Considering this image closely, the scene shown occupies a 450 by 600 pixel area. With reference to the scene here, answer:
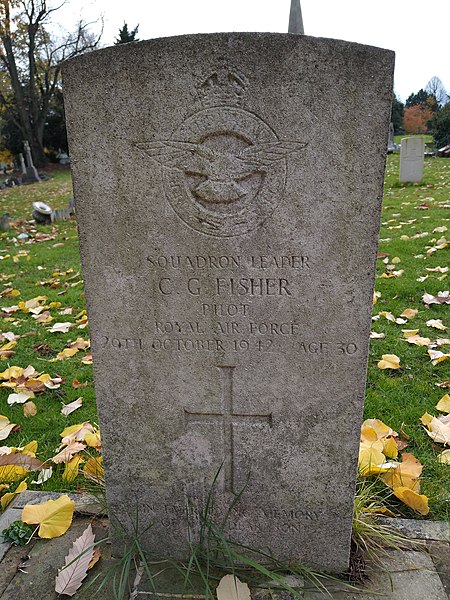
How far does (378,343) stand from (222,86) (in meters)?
2.93

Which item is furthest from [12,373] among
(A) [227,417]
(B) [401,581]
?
(B) [401,581]

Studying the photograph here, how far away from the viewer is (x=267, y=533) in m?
2.12

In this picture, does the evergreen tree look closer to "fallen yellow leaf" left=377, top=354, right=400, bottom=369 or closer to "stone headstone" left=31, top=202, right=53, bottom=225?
"stone headstone" left=31, top=202, right=53, bottom=225

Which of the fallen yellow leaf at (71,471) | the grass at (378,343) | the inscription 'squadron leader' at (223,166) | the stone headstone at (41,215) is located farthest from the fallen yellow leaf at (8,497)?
the stone headstone at (41,215)

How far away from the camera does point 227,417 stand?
1988 millimetres

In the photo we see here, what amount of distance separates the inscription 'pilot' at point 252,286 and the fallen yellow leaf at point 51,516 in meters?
1.39

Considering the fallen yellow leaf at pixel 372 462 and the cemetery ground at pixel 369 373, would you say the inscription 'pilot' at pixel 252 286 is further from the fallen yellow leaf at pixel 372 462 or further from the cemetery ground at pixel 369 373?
the fallen yellow leaf at pixel 372 462

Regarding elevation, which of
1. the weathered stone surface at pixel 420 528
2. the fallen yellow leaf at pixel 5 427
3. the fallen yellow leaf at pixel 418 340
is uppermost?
the fallen yellow leaf at pixel 418 340

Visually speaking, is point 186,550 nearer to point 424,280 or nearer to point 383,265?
point 424,280

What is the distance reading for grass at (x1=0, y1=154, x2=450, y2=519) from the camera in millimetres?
2949

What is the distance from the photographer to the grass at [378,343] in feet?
9.68

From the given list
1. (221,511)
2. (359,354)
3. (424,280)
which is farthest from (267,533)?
(424,280)

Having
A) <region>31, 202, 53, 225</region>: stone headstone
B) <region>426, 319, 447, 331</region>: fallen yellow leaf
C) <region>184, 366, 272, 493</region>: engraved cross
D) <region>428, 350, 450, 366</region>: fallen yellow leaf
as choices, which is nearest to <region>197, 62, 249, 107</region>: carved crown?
<region>184, 366, 272, 493</region>: engraved cross

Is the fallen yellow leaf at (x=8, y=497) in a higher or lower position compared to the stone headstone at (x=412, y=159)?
lower
